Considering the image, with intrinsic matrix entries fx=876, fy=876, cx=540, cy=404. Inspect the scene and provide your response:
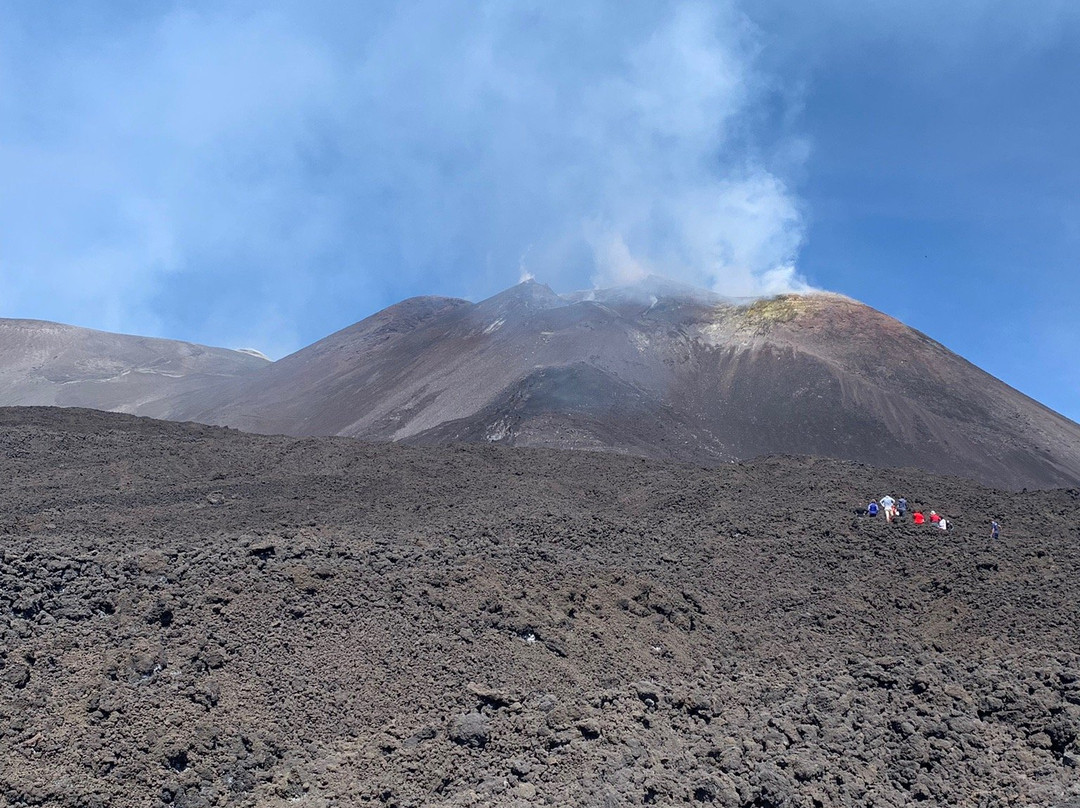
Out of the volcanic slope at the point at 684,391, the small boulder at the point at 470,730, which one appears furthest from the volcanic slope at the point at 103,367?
the small boulder at the point at 470,730

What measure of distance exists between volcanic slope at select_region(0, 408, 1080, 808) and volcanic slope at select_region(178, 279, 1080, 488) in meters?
15.7

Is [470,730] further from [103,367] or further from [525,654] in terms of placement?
[103,367]

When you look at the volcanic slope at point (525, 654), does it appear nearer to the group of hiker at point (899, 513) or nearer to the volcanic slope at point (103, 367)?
the group of hiker at point (899, 513)

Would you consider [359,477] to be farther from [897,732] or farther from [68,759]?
[897,732]

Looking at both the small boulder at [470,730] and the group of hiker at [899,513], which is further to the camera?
the group of hiker at [899,513]

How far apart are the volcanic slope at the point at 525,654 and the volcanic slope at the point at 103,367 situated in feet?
187

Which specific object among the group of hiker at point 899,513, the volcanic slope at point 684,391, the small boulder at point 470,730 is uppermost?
the volcanic slope at point 684,391

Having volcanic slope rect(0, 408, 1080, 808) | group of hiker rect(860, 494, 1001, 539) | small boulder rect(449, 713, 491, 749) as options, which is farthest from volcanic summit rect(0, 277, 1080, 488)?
small boulder rect(449, 713, 491, 749)

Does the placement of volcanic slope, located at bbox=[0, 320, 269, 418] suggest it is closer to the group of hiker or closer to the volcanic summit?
the volcanic summit

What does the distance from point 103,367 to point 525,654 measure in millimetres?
86139

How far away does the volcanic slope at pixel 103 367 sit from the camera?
74312mm

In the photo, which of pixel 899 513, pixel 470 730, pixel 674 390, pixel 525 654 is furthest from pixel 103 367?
pixel 470 730

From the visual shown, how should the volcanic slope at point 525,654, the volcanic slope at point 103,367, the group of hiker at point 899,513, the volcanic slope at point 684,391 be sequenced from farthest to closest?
the volcanic slope at point 103,367 < the volcanic slope at point 684,391 < the group of hiker at point 899,513 < the volcanic slope at point 525,654

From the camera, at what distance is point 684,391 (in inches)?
1708
